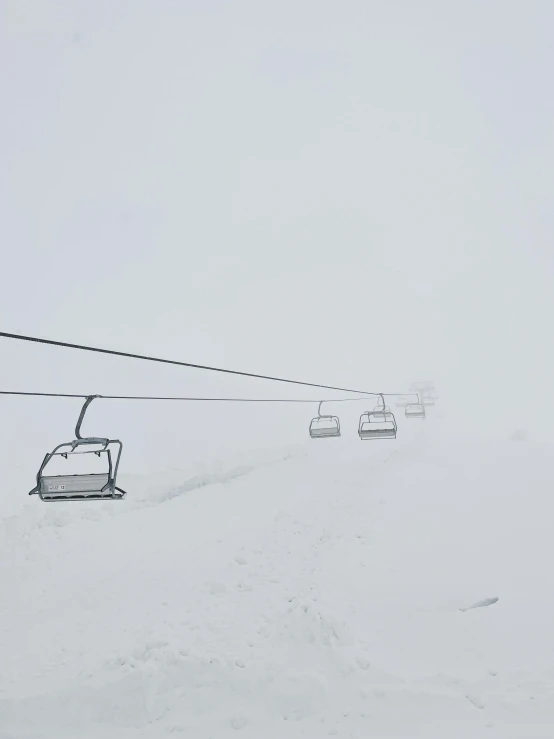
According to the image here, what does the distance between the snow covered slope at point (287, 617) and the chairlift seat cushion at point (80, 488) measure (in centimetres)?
278

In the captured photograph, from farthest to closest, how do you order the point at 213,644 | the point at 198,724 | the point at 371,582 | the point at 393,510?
the point at 393,510 → the point at 371,582 → the point at 213,644 → the point at 198,724

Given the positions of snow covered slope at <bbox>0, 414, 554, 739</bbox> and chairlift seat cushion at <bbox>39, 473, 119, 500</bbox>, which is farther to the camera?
snow covered slope at <bbox>0, 414, 554, 739</bbox>

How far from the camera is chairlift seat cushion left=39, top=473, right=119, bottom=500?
531cm

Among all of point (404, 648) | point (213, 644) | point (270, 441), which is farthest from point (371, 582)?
point (270, 441)

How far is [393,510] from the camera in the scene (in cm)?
1308

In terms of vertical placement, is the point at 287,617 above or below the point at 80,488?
below

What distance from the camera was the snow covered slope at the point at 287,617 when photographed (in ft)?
19.9

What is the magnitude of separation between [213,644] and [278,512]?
21.0 feet

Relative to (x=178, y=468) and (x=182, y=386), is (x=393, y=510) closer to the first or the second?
(x=178, y=468)

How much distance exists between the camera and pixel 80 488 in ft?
17.5

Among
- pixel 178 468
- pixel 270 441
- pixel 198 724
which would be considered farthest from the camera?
pixel 270 441

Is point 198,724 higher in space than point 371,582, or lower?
lower

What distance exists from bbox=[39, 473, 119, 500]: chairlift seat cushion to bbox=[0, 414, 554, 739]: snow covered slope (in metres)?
2.78

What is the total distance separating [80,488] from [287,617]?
419cm
